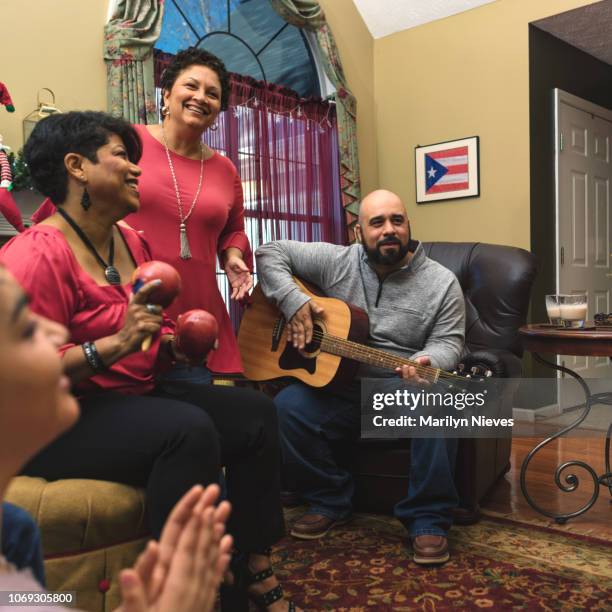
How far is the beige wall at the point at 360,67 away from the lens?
466cm

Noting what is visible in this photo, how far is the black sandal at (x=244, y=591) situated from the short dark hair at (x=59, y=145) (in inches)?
37.5

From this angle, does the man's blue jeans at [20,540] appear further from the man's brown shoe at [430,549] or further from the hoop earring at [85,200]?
the man's brown shoe at [430,549]

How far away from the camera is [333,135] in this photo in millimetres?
4582

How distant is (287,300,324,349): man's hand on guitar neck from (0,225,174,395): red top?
79 centimetres

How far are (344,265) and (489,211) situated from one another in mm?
2295

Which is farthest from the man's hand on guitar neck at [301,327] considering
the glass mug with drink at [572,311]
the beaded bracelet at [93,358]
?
the beaded bracelet at [93,358]

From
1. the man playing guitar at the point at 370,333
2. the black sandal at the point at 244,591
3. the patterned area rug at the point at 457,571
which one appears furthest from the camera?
the man playing guitar at the point at 370,333

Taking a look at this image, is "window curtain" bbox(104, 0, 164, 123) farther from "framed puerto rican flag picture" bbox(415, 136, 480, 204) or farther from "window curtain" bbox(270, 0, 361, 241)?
"framed puerto rican flag picture" bbox(415, 136, 480, 204)

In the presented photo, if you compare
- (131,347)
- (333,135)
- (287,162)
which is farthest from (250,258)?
(333,135)

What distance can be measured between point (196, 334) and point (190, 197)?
755 millimetres

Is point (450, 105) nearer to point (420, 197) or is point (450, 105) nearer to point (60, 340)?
point (420, 197)

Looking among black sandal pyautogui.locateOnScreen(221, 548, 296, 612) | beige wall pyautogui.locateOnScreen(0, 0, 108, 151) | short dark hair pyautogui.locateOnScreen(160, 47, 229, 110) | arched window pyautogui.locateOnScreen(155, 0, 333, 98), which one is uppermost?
arched window pyautogui.locateOnScreen(155, 0, 333, 98)

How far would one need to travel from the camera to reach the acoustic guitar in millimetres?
2213

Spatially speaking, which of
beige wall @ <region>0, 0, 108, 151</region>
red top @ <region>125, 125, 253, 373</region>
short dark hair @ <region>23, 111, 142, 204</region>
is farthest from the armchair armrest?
beige wall @ <region>0, 0, 108, 151</region>
